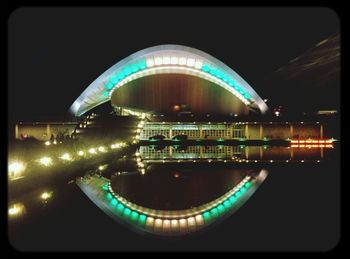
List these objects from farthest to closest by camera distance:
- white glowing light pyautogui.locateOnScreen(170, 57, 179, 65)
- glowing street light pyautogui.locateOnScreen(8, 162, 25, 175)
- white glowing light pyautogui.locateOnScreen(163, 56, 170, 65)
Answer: white glowing light pyautogui.locateOnScreen(170, 57, 179, 65) < white glowing light pyautogui.locateOnScreen(163, 56, 170, 65) < glowing street light pyautogui.locateOnScreen(8, 162, 25, 175)

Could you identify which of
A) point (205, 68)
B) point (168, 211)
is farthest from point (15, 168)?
point (205, 68)

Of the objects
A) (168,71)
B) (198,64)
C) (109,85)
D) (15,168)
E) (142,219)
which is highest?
(198,64)

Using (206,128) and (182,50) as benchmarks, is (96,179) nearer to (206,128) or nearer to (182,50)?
Result: (206,128)

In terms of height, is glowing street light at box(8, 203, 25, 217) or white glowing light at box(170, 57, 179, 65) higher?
white glowing light at box(170, 57, 179, 65)

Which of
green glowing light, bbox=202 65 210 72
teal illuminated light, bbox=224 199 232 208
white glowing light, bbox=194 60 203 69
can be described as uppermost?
white glowing light, bbox=194 60 203 69

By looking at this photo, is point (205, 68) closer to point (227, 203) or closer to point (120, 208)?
point (227, 203)

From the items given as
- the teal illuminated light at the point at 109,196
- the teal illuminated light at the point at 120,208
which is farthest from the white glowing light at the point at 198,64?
the teal illuminated light at the point at 120,208

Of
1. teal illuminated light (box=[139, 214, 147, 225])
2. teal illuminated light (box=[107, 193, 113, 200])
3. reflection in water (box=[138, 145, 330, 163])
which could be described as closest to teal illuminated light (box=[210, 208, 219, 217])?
teal illuminated light (box=[139, 214, 147, 225])

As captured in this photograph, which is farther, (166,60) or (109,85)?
(109,85)

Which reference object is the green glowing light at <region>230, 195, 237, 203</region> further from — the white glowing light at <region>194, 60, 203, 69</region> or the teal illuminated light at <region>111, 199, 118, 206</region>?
the white glowing light at <region>194, 60, 203, 69</region>

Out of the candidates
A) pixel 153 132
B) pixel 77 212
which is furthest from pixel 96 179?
pixel 153 132
